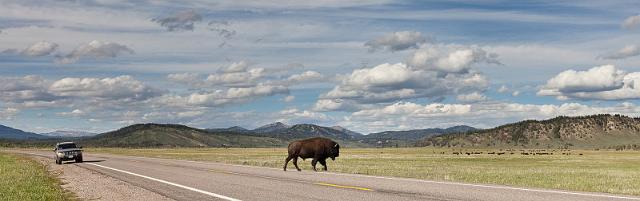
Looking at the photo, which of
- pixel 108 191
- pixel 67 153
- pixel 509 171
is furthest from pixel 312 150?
pixel 67 153

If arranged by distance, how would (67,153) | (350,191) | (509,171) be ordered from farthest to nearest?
(67,153) → (509,171) → (350,191)

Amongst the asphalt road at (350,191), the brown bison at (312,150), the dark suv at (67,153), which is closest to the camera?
the asphalt road at (350,191)

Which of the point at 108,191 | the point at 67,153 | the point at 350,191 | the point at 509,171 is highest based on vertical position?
the point at 67,153

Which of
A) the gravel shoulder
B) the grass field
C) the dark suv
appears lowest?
the gravel shoulder

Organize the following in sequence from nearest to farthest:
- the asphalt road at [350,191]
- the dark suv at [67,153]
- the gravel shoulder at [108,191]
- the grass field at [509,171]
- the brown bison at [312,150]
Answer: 1. the asphalt road at [350,191]
2. the gravel shoulder at [108,191]
3. the grass field at [509,171]
4. the brown bison at [312,150]
5. the dark suv at [67,153]

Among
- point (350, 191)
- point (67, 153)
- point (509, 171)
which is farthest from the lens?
point (67, 153)

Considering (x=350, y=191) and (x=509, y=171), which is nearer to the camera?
(x=350, y=191)

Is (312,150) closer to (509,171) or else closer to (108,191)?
(509,171)

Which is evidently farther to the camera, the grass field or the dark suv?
the dark suv

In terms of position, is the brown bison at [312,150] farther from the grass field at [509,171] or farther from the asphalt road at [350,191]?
the asphalt road at [350,191]

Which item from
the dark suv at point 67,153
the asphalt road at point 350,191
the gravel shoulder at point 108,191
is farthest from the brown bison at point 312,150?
the dark suv at point 67,153

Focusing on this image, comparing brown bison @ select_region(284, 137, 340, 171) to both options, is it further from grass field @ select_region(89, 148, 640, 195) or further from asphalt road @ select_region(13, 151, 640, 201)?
asphalt road @ select_region(13, 151, 640, 201)

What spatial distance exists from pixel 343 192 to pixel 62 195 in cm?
931

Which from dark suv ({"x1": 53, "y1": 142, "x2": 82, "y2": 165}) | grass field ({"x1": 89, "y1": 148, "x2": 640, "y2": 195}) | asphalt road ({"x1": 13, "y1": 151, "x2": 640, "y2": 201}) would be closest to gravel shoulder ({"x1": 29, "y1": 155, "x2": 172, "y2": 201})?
asphalt road ({"x1": 13, "y1": 151, "x2": 640, "y2": 201})
